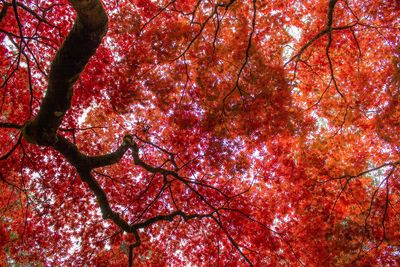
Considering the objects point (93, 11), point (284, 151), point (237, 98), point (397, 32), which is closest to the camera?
point (93, 11)

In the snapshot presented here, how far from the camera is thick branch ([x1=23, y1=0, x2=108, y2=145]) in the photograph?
3520 mm

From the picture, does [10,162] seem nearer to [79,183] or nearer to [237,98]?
[79,183]

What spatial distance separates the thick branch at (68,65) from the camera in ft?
11.5

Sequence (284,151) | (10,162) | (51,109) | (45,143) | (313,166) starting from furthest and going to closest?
(284,151) < (313,166) < (10,162) < (45,143) < (51,109)

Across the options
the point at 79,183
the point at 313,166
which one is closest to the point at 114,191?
the point at 79,183

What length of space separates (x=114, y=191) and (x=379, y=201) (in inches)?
354

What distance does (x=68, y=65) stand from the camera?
4.03 meters

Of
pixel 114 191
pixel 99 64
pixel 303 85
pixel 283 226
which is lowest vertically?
pixel 283 226

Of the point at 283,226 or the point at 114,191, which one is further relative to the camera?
the point at 283,226

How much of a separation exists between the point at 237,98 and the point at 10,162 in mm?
7646

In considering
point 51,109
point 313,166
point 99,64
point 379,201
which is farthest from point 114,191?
point 379,201

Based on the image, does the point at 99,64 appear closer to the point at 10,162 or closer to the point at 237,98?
the point at 10,162

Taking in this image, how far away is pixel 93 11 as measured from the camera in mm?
3449

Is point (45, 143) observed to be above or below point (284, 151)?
below
